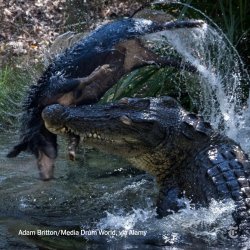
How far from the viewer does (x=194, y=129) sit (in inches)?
180

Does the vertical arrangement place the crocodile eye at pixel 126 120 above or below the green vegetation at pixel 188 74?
below

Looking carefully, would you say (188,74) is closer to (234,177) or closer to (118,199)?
(118,199)

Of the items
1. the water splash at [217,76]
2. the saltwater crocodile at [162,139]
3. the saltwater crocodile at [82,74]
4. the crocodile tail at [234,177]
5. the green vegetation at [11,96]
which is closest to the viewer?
the crocodile tail at [234,177]

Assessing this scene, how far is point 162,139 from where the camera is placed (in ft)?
14.9

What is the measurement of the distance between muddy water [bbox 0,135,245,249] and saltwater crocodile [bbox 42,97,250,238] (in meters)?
0.18

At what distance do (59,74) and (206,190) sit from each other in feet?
4.65

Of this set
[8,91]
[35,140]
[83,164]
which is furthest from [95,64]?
[8,91]

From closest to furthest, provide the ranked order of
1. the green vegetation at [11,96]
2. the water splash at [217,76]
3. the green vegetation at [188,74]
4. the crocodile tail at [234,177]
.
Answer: the crocodile tail at [234,177], the water splash at [217,76], the green vegetation at [188,74], the green vegetation at [11,96]

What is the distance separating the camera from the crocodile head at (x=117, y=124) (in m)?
4.47

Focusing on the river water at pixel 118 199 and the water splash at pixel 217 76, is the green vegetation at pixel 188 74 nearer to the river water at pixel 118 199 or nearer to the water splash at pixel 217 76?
the water splash at pixel 217 76

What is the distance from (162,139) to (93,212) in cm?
71

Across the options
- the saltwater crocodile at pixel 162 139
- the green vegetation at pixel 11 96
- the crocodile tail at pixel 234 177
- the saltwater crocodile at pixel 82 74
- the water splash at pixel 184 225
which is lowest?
the water splash at pixel 184 225

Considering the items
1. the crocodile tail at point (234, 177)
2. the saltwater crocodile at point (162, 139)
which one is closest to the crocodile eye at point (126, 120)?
the saltwater crocodile at point (162, 139)

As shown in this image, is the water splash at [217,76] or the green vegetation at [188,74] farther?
the green vegetation at [188,74]
